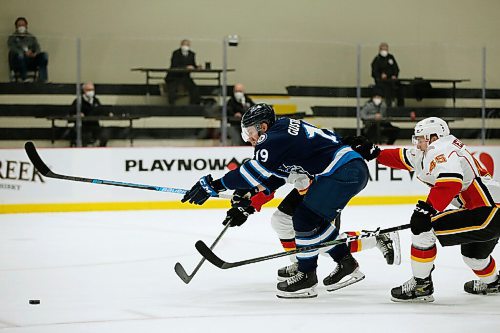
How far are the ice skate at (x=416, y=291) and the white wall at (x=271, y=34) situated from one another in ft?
17.1

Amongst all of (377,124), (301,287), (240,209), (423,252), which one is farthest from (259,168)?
(377,124)

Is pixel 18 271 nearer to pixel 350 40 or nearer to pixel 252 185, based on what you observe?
pixel 252 185

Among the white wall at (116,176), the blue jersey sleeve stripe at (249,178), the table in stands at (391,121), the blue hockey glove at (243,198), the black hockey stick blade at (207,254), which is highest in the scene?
the blue jersey sleeve stripe at (249,178)

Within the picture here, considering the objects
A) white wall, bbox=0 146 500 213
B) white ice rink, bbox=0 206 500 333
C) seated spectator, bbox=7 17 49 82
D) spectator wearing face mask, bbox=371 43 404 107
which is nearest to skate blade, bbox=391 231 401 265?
white ice rink, bbox=0 206 500 333

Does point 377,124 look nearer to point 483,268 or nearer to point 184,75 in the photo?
point 184,75

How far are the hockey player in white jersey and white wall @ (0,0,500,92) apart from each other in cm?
499

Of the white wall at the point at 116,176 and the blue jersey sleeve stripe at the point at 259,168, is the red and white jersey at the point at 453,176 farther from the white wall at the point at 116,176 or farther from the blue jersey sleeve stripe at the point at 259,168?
the white wall at the point at 116,176

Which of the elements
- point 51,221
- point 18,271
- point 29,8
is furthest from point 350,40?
point 18,271

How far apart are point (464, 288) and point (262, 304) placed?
1.07 metres

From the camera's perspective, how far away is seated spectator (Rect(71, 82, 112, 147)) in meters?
9.13

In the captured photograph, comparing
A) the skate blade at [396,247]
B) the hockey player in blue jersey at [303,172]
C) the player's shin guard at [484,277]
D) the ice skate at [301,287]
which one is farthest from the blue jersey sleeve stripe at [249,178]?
the player's shin guard at [484,277]

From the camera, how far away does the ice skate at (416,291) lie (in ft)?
13.7

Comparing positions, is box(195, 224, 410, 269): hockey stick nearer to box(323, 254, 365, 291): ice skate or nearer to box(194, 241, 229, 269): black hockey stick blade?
box(194, 241, 229, 269): black hockey stick blade

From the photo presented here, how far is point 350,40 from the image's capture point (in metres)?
13.6
